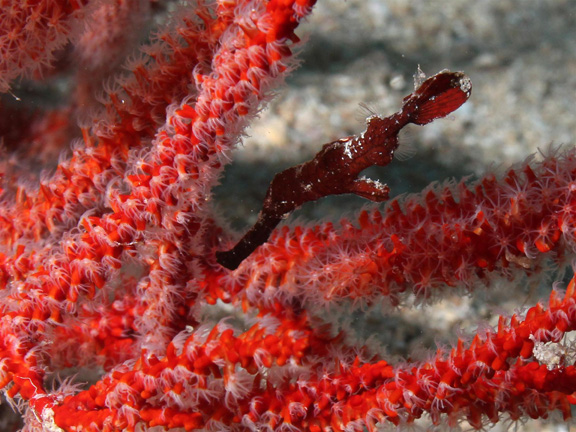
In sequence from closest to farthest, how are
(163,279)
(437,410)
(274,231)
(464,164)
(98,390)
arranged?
(437,410) < (98,390) < (163,279) < (274,231) < (464,164)

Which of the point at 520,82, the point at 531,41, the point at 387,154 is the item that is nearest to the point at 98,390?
the point at 387,154

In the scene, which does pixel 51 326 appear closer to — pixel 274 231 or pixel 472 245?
pixel 274 231

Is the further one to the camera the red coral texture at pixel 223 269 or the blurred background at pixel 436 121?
the blurred background at pixel 436 121

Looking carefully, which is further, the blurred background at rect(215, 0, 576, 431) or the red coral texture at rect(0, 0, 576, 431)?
the blurred background at rect(215, 0, 576, 431)

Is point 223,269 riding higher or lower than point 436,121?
higher

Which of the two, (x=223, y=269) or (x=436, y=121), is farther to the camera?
(x=436, y=121)

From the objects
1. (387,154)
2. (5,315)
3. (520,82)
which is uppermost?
(5,315)

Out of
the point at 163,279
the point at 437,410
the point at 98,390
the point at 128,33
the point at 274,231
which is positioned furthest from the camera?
the point at 128,33

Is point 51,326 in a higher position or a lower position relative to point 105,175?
lower
